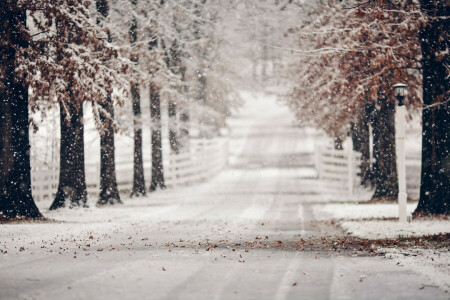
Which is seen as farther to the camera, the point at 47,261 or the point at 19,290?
the point at 47,261

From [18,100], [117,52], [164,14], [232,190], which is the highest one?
[164,14]

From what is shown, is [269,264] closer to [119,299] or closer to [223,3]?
[119,299]

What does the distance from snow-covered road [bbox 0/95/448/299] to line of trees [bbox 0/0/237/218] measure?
1546mm

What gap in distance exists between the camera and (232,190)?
2477cm

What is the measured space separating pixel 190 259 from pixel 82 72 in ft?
24.5

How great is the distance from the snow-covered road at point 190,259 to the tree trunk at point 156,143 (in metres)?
4.44

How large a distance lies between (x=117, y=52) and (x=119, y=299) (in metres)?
9.98

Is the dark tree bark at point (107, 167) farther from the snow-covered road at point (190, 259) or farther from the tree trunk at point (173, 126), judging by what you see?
the tree trunk at point (173, 126)

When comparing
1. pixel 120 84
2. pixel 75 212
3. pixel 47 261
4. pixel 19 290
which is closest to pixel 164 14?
pixel 120 84

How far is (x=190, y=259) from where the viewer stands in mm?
8367

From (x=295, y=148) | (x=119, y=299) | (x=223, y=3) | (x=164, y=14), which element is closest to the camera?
(x=119, y=299)

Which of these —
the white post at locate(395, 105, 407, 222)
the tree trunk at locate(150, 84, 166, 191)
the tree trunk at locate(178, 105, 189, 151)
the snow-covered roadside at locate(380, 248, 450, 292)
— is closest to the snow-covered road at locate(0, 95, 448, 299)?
the snow-covered roadside at locate(380, 248, 450, 292)

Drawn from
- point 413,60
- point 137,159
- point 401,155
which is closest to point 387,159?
point 413,60

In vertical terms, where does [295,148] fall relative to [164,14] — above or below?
below
